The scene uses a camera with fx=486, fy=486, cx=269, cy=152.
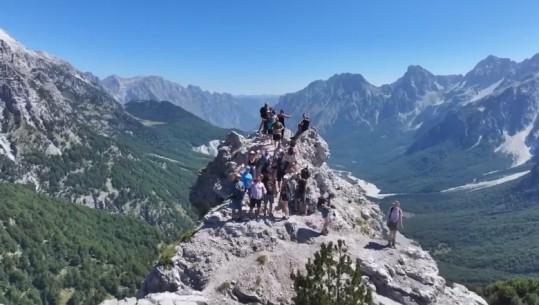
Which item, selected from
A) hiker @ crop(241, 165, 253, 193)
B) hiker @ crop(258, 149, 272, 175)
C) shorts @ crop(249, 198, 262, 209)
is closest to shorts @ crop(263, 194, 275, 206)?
shorts @ crop(249, 198, 262, 209)

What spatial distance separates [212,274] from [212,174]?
76.1 ft

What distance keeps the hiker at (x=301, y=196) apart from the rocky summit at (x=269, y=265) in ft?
3.29

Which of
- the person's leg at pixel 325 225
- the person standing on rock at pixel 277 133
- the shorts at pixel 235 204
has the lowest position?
the person's leg at pixel 325 225

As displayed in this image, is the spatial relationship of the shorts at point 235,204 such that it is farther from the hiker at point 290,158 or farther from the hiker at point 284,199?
the hiker at point 290,158

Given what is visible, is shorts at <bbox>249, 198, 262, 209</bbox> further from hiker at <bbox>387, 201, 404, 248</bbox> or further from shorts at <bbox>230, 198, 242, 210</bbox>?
hiker at <bbox>387, 201, 404, 248</bbox>

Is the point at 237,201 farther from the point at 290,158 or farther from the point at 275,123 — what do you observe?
the point at 275,123

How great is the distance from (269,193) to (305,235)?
4.83 metres

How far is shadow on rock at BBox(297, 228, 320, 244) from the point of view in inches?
1656

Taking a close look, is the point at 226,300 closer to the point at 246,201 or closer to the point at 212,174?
the point at 246,201

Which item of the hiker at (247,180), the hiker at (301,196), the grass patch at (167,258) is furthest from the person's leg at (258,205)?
the grass patch at (167,258)

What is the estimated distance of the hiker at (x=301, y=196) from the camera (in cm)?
4306

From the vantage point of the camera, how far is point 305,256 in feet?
131

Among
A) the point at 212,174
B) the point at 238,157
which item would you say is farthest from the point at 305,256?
the point at 212,174

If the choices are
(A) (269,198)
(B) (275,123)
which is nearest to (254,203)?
(A) (269,198)
